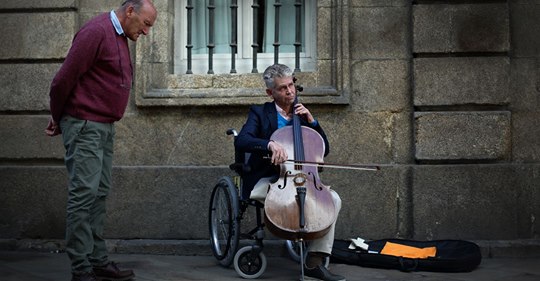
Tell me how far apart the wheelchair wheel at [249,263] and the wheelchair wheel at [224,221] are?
0.47 feet

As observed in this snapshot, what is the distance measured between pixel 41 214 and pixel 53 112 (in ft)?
7.51

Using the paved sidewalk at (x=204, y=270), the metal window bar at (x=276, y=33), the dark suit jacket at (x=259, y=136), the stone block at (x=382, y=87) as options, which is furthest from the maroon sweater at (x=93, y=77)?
the stone block at (x=382, y=87)

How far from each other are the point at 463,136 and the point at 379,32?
113cm

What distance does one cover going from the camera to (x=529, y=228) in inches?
293

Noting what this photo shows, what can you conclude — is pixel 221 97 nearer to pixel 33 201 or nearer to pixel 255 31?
pixel 255 31

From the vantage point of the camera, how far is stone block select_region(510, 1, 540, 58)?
7512 millimetres

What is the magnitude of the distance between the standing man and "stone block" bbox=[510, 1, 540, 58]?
3.28 meters

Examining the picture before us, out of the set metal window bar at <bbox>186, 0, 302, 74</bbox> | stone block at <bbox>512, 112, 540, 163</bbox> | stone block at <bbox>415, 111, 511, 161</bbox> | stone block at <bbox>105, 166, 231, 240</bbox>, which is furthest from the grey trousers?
stone block at <bbox>512, 112, 540, 163</bbox>

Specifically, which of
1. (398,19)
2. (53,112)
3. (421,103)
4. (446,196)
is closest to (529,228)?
(446,196)

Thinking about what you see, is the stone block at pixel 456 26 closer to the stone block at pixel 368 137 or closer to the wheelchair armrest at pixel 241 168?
the stone block at pixel 368 137

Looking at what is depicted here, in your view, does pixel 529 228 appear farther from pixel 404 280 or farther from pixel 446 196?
pixel 404 280

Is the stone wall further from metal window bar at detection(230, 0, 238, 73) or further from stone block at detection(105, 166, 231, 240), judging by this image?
metal window bar at detection(230, 0, 238, 73)

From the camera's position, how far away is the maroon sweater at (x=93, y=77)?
5.60 meters

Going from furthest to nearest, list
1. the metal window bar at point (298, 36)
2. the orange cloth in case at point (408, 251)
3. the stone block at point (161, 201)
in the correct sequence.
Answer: the metal window bar at point (298, 36), the stone block at point (161, 201), the orange cloth in case at point (408, 251)
